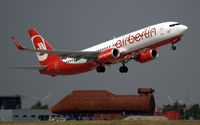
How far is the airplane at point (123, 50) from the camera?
9569 centimetres

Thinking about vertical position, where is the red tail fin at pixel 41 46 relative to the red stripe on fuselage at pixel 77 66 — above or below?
above

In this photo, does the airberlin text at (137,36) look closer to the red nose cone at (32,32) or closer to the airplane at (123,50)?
the airplane at (123,50)

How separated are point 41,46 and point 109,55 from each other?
24.2m

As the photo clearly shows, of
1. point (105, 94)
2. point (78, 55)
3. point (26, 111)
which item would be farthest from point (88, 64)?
point (26, 111)

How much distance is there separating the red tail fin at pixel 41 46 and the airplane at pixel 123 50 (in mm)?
5818

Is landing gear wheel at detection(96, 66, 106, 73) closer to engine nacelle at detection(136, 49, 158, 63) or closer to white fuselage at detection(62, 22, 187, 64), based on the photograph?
white fuselage at detection(62, 22, 187, 64)

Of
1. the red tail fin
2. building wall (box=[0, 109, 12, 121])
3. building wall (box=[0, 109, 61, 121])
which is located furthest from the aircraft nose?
building wall (box=[0, 109, 12, 121])

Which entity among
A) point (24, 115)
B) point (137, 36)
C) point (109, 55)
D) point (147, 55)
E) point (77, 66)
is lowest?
point (24, 115)

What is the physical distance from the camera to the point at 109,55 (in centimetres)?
9750

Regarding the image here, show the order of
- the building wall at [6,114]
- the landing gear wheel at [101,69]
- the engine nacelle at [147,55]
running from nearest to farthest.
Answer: the engine nacelle at [147,55], the landing gear wheel at [101,69], the building wall at [6,114]

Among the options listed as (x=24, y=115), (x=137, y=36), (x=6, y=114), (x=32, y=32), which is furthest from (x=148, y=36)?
(x=24, y=115)

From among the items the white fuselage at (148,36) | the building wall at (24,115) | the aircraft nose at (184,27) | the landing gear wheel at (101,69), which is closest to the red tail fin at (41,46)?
the landing gear wheel at (101,69)

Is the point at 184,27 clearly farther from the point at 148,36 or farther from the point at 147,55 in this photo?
the point at 147,55

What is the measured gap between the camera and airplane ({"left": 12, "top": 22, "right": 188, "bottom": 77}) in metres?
95.7
